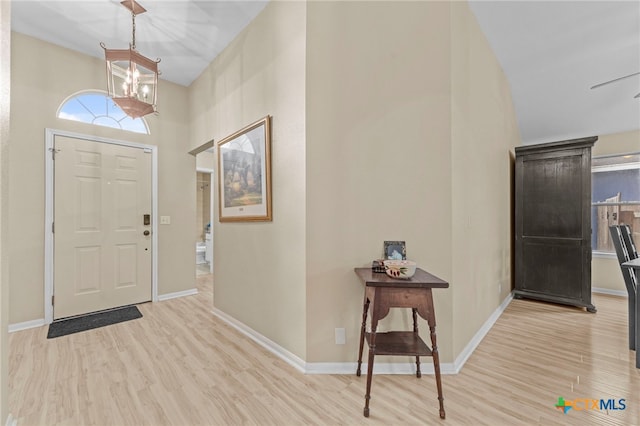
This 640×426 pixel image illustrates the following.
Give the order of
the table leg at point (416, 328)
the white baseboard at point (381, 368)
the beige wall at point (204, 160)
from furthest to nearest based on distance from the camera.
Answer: the beige wall at point (204, 160) → the white baseboard at point (381, 368) → the table leg at point (416, 328)

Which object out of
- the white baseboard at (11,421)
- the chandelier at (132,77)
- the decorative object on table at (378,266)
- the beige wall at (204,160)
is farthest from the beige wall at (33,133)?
the decorative object on table at (378,266)

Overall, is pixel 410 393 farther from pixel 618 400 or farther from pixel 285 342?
pixel 618 400

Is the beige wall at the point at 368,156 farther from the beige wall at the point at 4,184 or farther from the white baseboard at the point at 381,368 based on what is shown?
the beige wall at the point at 4,184

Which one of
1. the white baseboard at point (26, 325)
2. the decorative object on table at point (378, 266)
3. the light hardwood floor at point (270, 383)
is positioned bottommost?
the light hardwood floor at point (270, 383)

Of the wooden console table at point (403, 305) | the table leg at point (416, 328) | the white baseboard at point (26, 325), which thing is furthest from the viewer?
the white baseboard at point (26, 325)

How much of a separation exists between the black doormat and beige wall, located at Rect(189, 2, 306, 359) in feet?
3.50

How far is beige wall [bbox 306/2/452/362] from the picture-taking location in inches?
80.4

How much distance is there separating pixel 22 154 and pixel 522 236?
5997 mm

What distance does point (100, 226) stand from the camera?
3330 mm

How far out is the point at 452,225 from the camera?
6.71ft

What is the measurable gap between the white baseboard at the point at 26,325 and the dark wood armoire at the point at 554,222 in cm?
578

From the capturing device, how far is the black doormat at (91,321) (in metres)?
2.80

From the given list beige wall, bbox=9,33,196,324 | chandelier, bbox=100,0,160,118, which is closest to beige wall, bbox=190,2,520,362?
chandelier, bbox=100,0,160,118

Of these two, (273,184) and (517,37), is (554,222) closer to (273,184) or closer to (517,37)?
(517,37)
